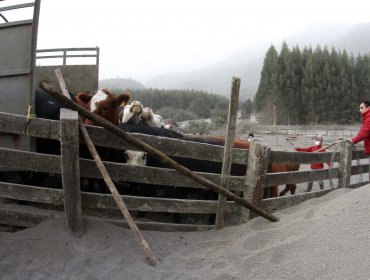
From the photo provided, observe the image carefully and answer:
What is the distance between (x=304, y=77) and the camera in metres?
45.3

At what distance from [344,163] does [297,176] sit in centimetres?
133

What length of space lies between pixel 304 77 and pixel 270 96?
4630 mm

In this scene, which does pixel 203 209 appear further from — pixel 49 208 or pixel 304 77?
pixel 304 77

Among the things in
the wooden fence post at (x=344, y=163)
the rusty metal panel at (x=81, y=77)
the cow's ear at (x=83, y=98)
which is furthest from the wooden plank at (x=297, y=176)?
the rusty metal panel at (x=81, y=77)

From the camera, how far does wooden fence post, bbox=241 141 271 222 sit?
4.46m

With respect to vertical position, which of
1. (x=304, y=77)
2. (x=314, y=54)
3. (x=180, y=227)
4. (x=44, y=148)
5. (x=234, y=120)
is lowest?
(x=180, y=227)

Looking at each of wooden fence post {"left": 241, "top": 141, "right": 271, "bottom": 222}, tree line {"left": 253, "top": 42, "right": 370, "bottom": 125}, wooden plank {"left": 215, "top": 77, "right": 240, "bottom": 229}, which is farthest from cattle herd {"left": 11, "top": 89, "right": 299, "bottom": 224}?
tree line {"left": 253, "top": 42, "right": 370, "bottom": 125}

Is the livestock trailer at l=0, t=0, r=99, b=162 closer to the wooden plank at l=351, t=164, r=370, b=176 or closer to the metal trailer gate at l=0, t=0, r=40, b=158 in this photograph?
the metal trailer gate at l=0, t=0, r=40, b=158

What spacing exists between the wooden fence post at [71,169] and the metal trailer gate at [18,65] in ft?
3.57

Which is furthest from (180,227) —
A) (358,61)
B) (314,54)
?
(358,61)

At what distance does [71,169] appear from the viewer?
12.1ft

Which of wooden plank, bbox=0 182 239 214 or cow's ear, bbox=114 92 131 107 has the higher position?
cow's ear, bbox=114 92 131 107

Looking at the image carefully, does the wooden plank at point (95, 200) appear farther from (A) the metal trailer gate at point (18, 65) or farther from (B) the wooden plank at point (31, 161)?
(A) the metal trailer gate at point (18, 65)

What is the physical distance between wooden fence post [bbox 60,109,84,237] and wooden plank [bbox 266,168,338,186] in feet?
7.48
